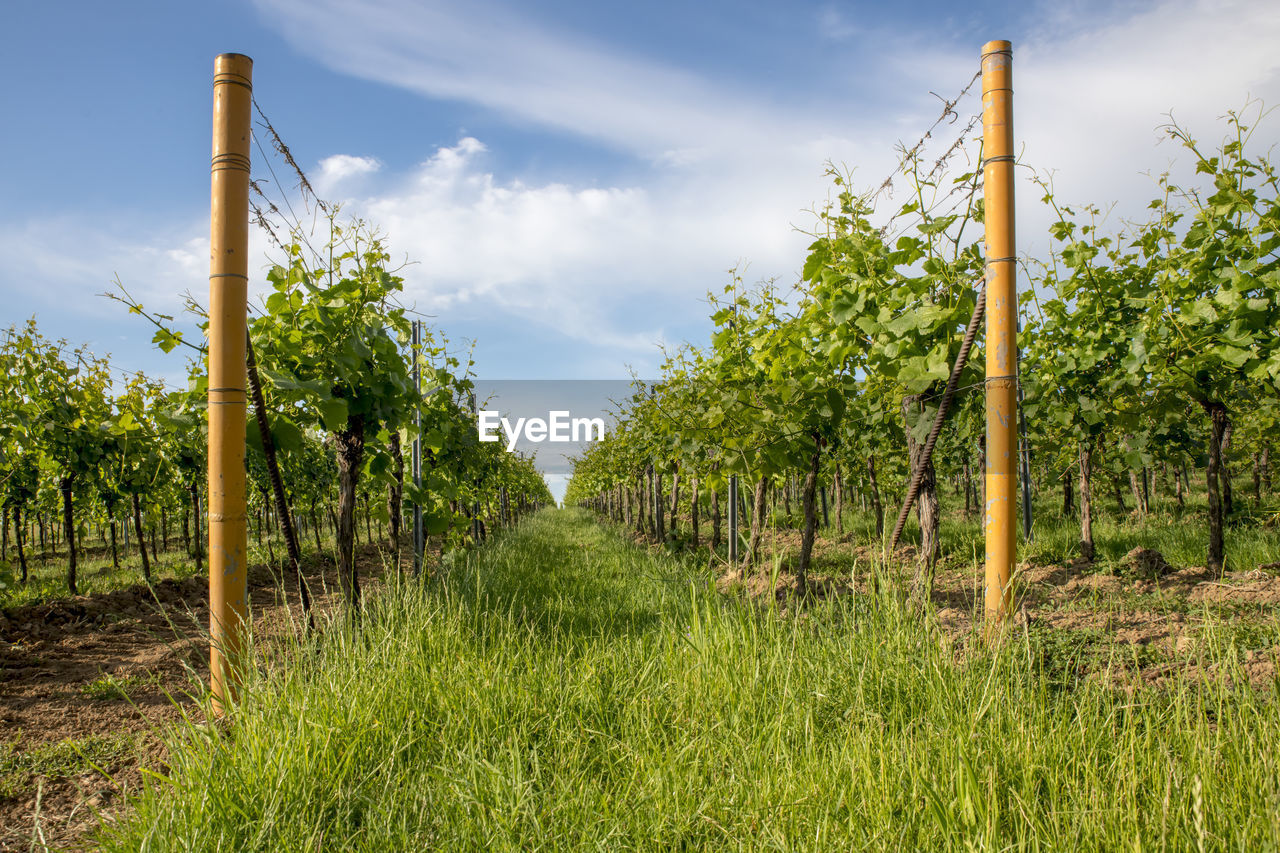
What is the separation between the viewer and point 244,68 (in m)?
3.11

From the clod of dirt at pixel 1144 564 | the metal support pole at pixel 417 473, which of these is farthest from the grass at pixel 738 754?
the clod of dirt at pixel 1144 564

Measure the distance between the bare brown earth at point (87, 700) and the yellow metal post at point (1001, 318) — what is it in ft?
8.71

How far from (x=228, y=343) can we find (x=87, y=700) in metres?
2.96

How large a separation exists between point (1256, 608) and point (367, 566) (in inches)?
442

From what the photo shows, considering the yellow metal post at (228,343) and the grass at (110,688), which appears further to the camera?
the grass at (110,688)

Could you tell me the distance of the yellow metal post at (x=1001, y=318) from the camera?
2.82 meters

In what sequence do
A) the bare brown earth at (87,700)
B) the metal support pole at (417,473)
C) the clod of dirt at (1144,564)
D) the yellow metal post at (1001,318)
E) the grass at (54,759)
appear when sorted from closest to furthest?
the bare brown earth at (87,700)
the yellow metal post at (1001,318)
the grass at (54,759)
the clod of dirt at (1144,564)
the metal support pole at (417,473)

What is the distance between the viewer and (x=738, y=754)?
2225 mm

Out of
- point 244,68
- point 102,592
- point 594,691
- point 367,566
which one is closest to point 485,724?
point 594,691

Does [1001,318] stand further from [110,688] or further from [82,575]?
[82,575]

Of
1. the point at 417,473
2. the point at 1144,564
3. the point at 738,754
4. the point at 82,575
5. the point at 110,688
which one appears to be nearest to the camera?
the point at 738,754

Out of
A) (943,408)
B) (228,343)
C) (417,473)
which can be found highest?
(228,343)

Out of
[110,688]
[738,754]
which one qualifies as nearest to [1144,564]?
[738,754]

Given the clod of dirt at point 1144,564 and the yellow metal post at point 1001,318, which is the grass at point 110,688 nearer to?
the yellow metal post at point 1001,318
